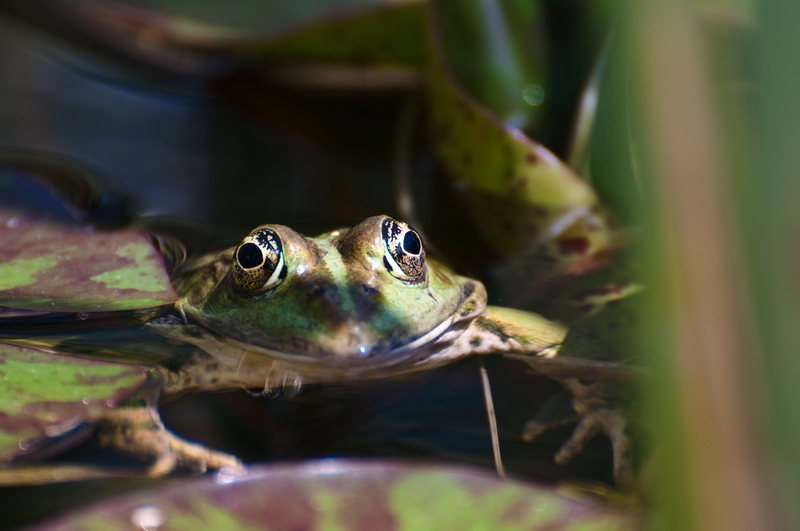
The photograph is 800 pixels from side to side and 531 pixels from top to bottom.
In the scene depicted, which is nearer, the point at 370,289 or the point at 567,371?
the point at 370,289

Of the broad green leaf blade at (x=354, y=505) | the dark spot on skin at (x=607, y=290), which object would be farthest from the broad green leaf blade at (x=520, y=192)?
the broad green leaf blade at (x=354, y=505)

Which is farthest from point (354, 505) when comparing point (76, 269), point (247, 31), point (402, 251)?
point (247, 31)

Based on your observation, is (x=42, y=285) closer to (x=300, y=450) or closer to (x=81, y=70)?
(x=300, y=450)

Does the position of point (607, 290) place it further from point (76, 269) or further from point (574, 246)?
point (76, 269)

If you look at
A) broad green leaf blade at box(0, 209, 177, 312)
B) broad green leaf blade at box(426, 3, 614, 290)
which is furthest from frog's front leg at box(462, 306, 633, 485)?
broad green leaf blade at box(0, 209, 177, 312)

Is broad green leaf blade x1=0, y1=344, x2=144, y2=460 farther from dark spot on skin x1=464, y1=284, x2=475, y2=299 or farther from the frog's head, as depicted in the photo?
dark spot on skin x1=464, y1=284, x2=475, y2=299

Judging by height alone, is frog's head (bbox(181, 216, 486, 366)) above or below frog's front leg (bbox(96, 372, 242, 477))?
above
